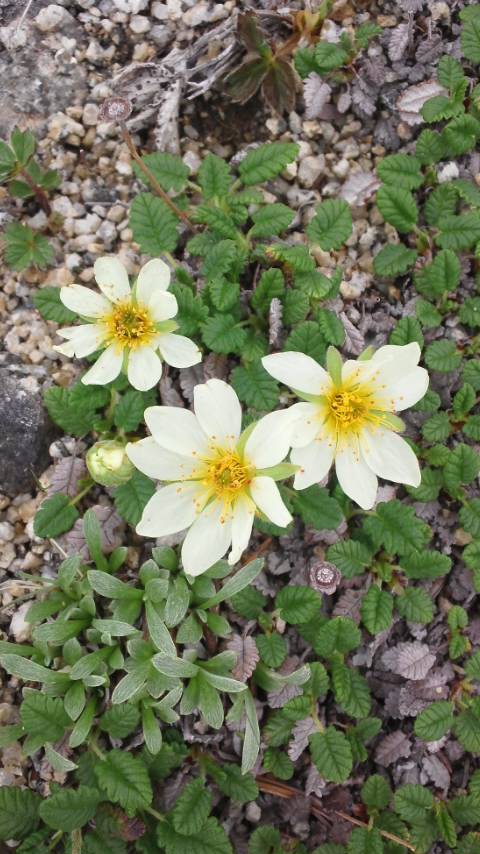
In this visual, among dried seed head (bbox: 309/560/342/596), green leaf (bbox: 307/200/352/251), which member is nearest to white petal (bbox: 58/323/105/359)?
green leaf (bbox: 307/200/352/251)

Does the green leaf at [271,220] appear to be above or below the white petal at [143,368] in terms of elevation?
above

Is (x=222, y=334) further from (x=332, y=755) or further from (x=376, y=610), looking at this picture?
(x=332, y=755)

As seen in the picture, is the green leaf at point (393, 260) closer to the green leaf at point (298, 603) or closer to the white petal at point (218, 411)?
the white petal at point (218, 411)

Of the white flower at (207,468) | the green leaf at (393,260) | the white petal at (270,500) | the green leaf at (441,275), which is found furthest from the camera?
the green leaf at (393,260)

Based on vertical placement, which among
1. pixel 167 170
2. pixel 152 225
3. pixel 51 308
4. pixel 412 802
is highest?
pixel 167 170

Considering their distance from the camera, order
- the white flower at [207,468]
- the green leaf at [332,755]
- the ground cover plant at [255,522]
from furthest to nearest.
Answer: the green leaf at [332,755] → the ground cover plant at [255,522] → the white flower at [207,468]

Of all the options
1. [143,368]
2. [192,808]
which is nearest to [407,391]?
[143,368]

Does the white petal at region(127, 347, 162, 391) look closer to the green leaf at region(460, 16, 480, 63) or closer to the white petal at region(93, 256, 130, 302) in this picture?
the white petal at region(93, 256, 130, 302)

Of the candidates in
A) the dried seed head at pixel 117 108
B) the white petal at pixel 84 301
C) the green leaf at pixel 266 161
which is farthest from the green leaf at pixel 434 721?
the dried seed head at pixel 117 108
